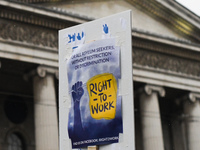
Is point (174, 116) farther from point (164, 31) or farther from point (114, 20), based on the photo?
point (114, 20)

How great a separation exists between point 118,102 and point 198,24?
2766 centimetres

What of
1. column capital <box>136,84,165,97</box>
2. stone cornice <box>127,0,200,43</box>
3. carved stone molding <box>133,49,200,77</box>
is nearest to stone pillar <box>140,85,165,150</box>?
column capital <box>136,84,165,97</box>

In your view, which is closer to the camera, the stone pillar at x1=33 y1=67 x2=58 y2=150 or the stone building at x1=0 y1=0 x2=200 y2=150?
the stone pillar at x1=33 y1=67 x2=58 y2=150

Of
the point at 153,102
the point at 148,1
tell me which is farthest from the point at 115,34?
the point at 148,1

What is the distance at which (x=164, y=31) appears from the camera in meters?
33.7

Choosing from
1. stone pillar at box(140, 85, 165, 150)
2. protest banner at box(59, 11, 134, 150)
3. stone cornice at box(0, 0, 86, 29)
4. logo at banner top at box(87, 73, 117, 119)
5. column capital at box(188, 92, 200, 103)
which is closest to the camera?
protest banner at box(59, 11, 134, 150)

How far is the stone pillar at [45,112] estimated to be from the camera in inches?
1007

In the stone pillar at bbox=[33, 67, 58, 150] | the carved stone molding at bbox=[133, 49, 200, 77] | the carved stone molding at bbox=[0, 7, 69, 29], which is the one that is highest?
the carved stone molding at bbox=[0, 7, 69, 29]

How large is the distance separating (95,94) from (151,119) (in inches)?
913

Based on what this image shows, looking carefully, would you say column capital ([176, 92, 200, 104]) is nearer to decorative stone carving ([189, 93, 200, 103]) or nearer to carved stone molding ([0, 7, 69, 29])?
decorative stone carving ([189, 93, 200, 103])

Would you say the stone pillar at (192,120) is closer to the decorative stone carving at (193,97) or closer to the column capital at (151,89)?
the decorative stone carving at (193,97)

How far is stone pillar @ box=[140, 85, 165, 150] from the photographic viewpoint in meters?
30.0

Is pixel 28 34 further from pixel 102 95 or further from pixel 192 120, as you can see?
pixel 102 95

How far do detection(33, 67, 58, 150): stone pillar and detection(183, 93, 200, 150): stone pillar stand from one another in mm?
9346
